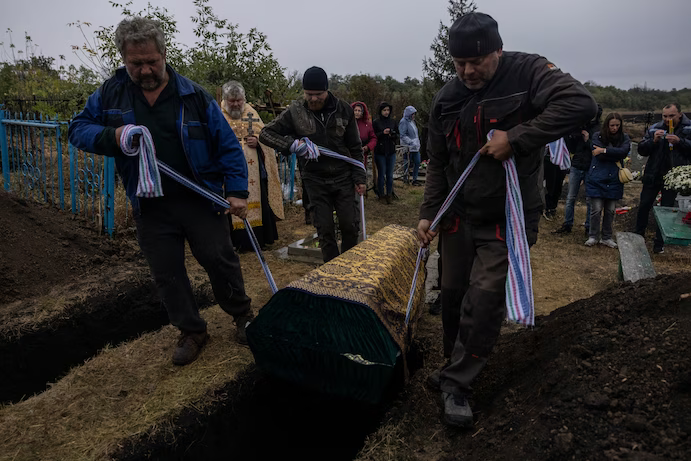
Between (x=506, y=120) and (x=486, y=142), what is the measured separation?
0.15m

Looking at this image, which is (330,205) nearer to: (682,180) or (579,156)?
(682,180)

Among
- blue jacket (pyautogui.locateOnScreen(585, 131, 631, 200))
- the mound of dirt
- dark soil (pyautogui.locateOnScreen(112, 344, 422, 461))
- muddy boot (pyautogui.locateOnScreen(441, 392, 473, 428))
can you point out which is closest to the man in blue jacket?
dark soil (pyautogui.locateOnScreen(112, 344, 422, 461))

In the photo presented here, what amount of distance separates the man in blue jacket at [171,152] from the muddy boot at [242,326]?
317mm

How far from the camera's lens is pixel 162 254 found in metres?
3.20

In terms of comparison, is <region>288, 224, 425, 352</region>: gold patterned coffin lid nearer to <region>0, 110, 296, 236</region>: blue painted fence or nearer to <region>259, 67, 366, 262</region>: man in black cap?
<region>259, 67, 366, 262</region>: man in black cap

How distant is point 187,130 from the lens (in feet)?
9.95

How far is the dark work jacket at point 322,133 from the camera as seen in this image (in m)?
4.38

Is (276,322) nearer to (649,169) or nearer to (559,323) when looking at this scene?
(559,323)

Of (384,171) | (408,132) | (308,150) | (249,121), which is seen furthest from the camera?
(408,132)

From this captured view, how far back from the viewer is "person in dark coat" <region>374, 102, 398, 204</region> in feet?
32.2

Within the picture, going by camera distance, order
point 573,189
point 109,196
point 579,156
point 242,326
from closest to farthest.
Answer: point 242,326, point 109,196, point 579,156, point 573,189

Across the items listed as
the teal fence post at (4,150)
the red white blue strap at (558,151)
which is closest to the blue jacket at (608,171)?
the red white blue strap at (558,151)

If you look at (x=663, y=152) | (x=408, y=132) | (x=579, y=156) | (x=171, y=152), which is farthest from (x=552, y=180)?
(x=171, y=152)

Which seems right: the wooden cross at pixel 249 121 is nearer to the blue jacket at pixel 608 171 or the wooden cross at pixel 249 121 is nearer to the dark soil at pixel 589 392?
the dark soil at pixel 589 392
